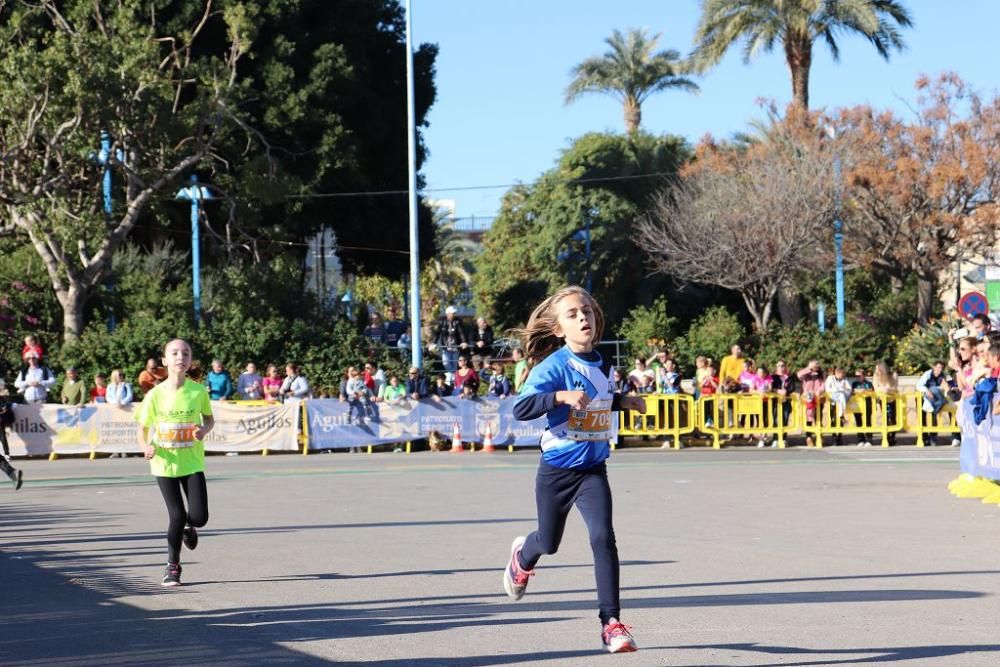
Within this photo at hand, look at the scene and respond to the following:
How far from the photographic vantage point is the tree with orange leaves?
35.1m

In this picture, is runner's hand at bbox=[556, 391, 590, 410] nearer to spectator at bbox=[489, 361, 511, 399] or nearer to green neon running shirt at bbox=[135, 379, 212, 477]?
green neon running shirt at bbox=[135, 379, 212, 477]

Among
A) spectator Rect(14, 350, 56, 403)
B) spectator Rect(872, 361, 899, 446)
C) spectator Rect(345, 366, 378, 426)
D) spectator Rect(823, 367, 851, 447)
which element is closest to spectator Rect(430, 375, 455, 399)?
spectator Rect(345, 366, 378, 426)

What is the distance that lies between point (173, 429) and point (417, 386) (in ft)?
55.8

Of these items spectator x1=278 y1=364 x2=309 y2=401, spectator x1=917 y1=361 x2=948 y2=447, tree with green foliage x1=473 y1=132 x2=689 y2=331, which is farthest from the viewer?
tree with green foliage x1=473 y1=132 x2=689 y2=331

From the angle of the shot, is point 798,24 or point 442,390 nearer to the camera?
point 442,390

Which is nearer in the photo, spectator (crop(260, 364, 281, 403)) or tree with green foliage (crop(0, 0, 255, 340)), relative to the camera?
spectator (crop(260, 364, 281, 403))

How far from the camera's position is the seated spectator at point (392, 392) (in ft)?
87.2

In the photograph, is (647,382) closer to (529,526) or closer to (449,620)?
A: (529,526)

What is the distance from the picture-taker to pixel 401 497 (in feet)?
53.1

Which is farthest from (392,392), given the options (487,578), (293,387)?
(487,578)

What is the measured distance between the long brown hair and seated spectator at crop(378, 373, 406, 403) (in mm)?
19170

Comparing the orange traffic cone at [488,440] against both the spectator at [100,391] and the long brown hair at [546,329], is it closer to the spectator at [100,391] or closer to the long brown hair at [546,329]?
the spectator at [100,391]

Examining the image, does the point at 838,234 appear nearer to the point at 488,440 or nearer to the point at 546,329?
the point at 488,440

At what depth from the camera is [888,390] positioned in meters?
26.0
